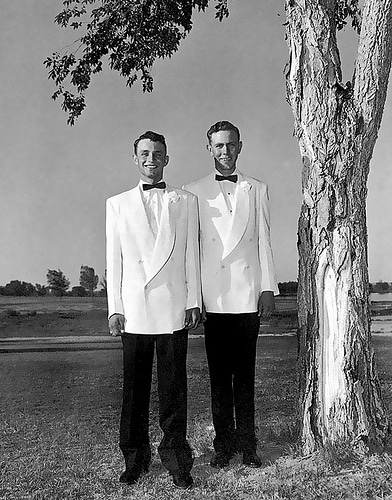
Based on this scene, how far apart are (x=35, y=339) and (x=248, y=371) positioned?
4.13 m

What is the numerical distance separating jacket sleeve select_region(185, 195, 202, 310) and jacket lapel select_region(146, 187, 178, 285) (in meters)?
0.10

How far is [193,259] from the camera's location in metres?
3.37

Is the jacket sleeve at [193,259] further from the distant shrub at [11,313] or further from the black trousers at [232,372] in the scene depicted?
the distant shrub at [11,313]

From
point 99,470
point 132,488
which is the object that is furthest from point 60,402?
point 132,488

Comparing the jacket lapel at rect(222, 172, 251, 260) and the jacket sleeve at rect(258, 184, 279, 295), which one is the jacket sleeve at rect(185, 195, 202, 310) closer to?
the jacket lapel at rect(222, 172, 251, 260)

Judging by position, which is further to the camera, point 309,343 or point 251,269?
point 309,343

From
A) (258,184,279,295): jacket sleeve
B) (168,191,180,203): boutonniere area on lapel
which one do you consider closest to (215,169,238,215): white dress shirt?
(258,184,279,295): jacket sleeve

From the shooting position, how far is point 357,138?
3922 mm

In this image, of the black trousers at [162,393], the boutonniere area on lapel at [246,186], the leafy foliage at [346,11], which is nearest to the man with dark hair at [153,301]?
the black trousers at [162,393]

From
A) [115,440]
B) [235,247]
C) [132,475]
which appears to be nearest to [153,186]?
[235,247]

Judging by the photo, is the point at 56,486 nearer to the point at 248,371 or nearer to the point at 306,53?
the point at 248,371

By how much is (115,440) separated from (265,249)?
6.53 feet

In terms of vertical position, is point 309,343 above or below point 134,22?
below

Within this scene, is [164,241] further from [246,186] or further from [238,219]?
[246,186]
